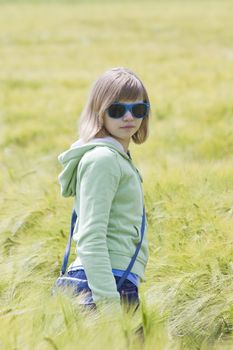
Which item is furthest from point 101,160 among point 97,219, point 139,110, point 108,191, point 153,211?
point 153,211

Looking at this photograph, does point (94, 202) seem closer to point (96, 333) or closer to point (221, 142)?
point (96, 333)

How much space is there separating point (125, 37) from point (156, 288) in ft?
79.7

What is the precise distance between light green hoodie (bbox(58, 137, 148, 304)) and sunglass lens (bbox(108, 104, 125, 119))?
0.10 meters

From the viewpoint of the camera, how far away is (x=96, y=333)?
9.09ft

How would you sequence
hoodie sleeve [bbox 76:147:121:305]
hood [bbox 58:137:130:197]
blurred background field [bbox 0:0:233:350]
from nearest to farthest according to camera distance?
blurred background field [bbox 0:0:233:350], hoodie sleeve [bbox 76:147:121:305], hood [bbox 58:137:130:197]

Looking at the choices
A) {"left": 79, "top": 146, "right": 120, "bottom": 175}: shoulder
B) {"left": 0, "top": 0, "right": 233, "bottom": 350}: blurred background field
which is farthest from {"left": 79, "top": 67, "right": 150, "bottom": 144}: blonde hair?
{"left": 0, "top": 0, "right": 233, "bottom": 350}: blurred background field

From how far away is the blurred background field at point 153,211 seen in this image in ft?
9.71

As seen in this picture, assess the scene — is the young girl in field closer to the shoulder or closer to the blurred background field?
the shoulder

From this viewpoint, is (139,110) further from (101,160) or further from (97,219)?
(97,219)

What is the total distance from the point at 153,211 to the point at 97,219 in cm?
181

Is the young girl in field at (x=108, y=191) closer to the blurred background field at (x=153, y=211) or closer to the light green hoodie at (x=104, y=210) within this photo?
the light green hoodie at (x=104, y=210)

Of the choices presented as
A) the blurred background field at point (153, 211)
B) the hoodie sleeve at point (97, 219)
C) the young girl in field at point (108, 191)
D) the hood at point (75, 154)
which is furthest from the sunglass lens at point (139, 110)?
the blurred background field at point (153, 211)

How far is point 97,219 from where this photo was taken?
3.26m

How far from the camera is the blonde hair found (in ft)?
11.3
